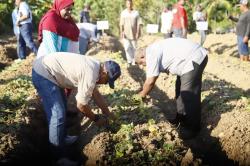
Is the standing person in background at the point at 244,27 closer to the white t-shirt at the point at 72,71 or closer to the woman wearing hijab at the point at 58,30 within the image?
the woman wearing hijab at the point at 58,30

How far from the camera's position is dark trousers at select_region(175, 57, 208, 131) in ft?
20.7

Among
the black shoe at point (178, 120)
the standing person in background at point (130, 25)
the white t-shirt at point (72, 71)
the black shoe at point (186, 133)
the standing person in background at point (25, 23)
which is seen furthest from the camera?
the standing person in background at point (130, 25)

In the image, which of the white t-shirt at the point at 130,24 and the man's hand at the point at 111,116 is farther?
the white t-shirt at the point at 130,24

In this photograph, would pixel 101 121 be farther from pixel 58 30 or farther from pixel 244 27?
pixel 244 27

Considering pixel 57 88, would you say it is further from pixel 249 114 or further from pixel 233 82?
pixel 233 82

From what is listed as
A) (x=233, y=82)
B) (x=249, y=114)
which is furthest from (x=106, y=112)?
(x=233, y=82)

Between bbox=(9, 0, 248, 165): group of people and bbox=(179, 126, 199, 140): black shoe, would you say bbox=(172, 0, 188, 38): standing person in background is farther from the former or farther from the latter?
bbox=(179, 126, 199, 140): black shoe

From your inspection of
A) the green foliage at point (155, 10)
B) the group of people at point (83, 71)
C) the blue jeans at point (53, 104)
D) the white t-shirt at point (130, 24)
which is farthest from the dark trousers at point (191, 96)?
the green foliage at point (155, 10)

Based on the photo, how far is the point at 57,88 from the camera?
5160mm

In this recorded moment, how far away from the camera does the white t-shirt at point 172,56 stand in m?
6.04

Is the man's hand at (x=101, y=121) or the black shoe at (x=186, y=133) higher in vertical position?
the man's hand at (x=101, y=121)

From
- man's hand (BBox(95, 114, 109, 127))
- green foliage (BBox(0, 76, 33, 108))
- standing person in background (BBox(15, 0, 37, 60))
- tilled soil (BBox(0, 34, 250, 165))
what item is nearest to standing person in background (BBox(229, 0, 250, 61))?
tilled soil (BBox(0, 34, 250, 165))

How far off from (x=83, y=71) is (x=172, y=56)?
186 centimetres

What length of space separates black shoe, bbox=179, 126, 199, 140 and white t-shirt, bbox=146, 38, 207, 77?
35.9 inches
